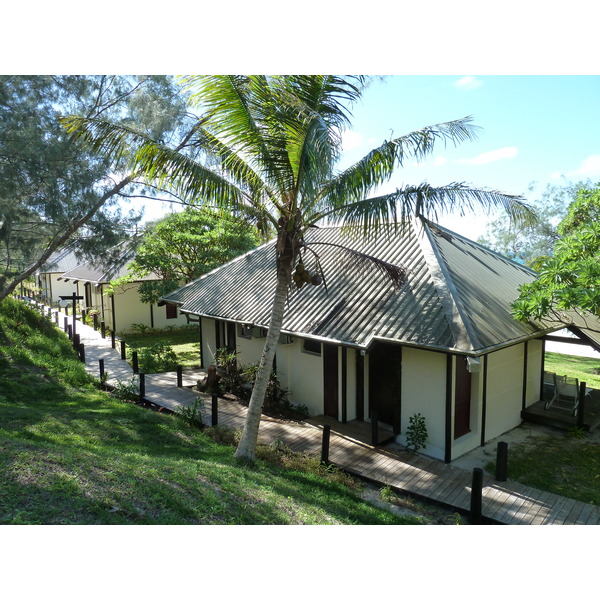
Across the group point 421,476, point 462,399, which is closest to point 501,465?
point 421,476

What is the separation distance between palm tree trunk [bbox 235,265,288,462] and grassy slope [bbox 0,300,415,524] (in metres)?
0.39

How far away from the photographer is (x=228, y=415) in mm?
11375

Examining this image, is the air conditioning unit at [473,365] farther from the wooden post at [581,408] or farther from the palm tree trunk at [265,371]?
the wooden post at [581,408]

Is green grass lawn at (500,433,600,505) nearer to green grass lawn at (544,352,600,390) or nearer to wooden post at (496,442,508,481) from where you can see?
wooden post at (496,442,508,481)

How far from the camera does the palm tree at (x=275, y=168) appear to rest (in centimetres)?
774

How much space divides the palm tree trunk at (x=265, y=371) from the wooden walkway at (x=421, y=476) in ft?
4.82

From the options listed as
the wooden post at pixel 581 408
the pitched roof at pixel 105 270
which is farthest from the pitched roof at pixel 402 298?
the pitched roof at pixel 105 270

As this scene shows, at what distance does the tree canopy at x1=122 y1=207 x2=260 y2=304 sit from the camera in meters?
20.8

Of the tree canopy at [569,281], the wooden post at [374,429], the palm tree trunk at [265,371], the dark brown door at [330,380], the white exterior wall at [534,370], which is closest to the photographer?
the tree canopy at [569,281]

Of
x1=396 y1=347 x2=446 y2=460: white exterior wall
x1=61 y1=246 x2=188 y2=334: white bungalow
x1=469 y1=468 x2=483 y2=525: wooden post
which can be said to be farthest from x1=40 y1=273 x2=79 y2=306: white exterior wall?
x1=469 y1=468 x2=483 y2=525: wooden post

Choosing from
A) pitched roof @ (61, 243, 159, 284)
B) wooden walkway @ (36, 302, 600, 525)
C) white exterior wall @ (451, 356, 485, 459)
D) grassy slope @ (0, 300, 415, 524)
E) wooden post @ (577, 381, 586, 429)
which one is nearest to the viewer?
grassy slope @ (0, 300, 415, 524)

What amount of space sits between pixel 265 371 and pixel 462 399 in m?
4.41

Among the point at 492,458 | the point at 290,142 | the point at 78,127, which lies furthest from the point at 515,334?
the point at 78,127

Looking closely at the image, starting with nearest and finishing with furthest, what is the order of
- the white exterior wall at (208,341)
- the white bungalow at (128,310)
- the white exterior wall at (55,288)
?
the white exterior wall at (208,341) → the white bungalow at (128,310) → the white exterior wall at (55,288)
